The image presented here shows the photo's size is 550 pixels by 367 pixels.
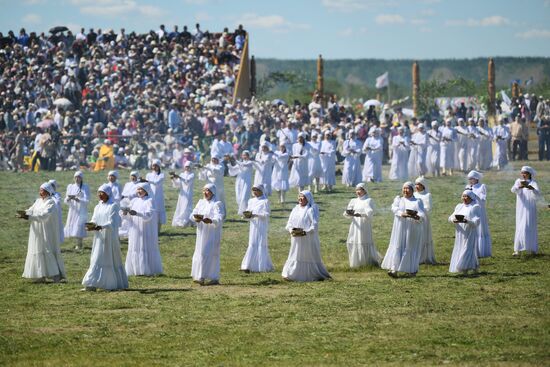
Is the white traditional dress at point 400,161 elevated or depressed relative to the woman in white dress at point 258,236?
elevated

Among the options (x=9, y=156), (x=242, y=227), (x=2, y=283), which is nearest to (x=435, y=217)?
(x=242, y=227)

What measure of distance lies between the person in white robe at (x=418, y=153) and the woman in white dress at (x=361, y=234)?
17.0 m

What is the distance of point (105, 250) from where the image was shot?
2075 cm

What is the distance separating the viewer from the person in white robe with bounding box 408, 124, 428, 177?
40.1 meters

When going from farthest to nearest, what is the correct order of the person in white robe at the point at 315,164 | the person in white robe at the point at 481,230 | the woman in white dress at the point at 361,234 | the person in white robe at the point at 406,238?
the person in white robe at the point at 315,164 < the person in white robe at the point at 481,230 < the woman in white dress at the point at 361,234 < the person in white robe at the point at 406,238

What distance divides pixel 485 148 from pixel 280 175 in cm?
1113

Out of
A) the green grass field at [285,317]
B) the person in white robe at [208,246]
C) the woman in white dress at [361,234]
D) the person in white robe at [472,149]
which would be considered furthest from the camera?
the person in white robe at [472,149]

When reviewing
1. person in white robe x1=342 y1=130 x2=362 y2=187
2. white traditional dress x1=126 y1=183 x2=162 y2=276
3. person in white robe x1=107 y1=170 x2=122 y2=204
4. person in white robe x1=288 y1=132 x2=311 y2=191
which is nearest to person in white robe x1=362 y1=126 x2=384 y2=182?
person in white robe x1=342 y1=130 x2=362 y2=187

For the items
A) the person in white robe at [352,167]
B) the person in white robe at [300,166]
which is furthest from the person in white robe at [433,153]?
the person in white robe at [300,166]

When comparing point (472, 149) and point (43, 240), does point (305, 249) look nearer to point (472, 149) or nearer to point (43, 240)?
point (43, 240)

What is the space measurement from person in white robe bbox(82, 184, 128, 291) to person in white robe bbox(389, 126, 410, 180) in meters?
20.0

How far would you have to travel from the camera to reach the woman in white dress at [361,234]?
23.1 metres

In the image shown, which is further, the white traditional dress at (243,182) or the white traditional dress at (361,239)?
the white traditional dress at (243,182)

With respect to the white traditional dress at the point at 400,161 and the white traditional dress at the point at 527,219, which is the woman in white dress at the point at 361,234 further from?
the white traditional dress at the point at 400,161
